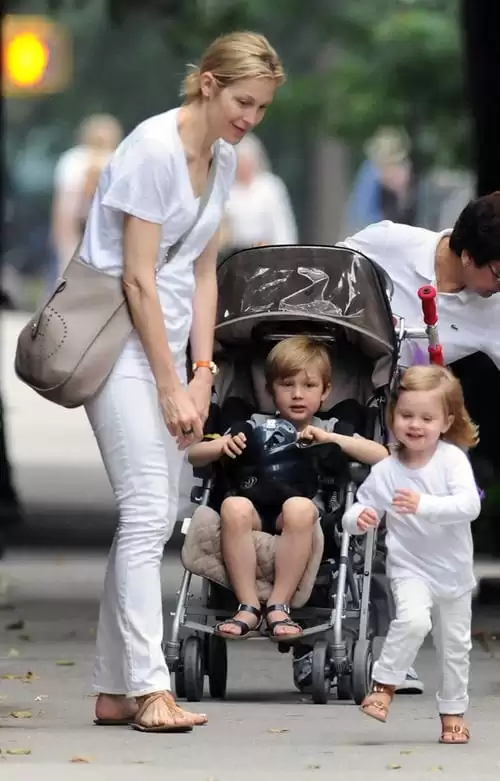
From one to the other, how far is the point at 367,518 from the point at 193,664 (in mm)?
1226

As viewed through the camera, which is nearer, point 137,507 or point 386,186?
point 137,507

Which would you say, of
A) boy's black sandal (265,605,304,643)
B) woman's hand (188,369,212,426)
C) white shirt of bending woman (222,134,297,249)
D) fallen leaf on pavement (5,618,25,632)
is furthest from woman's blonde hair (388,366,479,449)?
white shirt of bending woman (222,134,297,249)

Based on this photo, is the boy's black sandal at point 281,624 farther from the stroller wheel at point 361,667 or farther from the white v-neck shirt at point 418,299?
the white v-neck shirt at point 418,299

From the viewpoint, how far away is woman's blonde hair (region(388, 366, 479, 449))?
7.09m

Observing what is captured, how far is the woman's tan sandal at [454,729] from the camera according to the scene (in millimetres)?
7113

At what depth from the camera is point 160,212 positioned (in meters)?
7.09

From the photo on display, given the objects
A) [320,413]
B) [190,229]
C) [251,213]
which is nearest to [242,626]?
[320,413]

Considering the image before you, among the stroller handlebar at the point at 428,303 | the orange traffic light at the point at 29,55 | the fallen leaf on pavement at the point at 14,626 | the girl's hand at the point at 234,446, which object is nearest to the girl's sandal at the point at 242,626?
the girl's hand at the point at 234,446

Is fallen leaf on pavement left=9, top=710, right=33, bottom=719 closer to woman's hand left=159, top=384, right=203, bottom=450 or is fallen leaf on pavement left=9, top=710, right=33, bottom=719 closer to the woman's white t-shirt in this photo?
woman's hand left=159, top=384, right=203, bottom=450

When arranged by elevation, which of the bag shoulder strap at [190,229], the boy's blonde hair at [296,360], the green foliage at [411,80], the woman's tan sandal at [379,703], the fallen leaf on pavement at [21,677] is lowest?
the fallen leaf on pavement at [21,677]

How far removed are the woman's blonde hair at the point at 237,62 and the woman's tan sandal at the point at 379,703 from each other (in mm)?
1776

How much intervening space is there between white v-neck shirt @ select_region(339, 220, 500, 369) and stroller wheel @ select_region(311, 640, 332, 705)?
1.08 metres

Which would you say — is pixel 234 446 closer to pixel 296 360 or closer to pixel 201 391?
pixel 296 360

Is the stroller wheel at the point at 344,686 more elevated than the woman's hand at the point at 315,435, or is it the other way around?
the woman's hand at the point at 315,435
